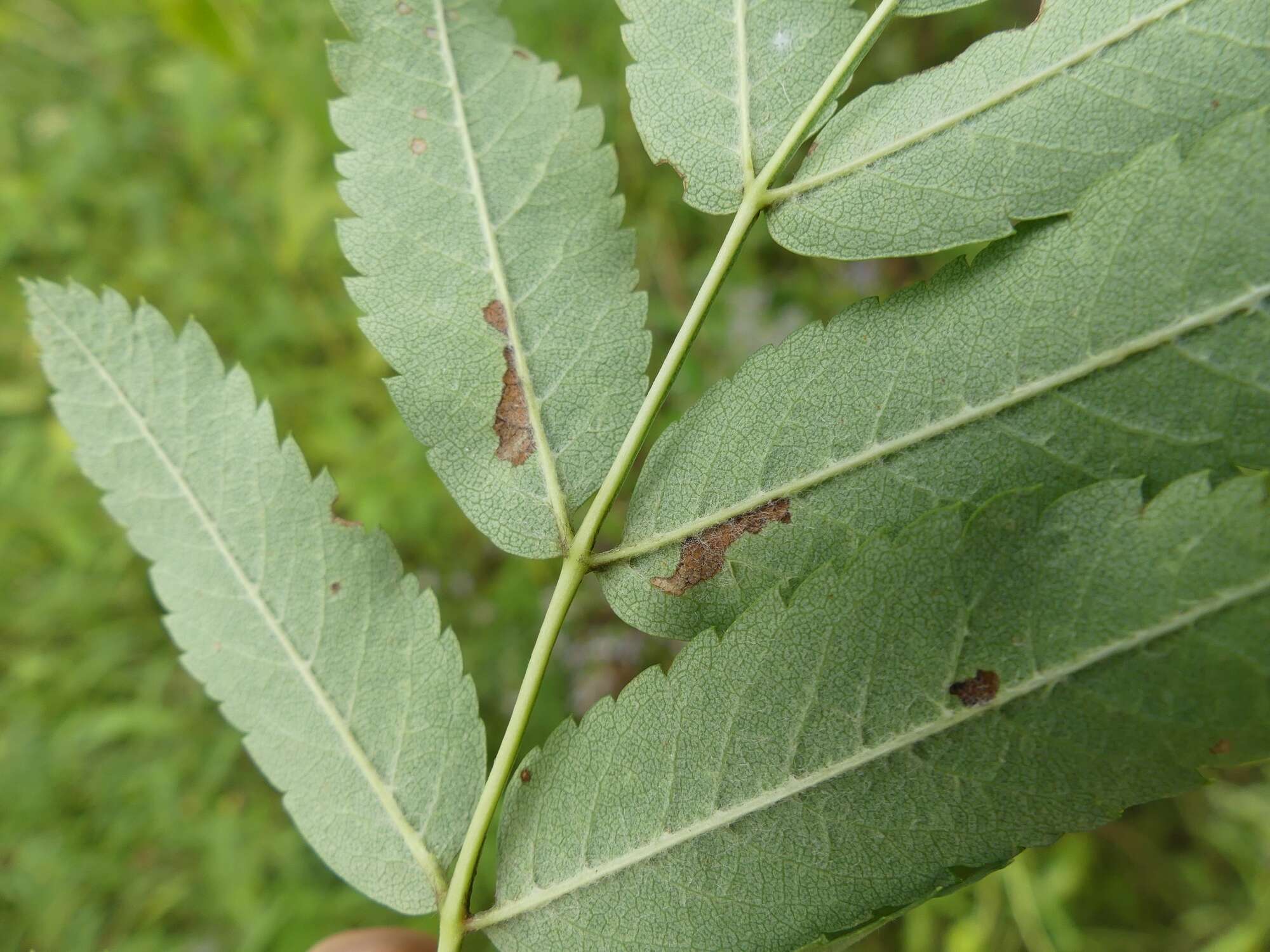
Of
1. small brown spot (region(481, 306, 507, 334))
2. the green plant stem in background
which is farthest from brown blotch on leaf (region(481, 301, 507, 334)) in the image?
the green plant stem in background

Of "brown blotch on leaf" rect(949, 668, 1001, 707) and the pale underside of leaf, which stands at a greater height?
the pale underside of leaf

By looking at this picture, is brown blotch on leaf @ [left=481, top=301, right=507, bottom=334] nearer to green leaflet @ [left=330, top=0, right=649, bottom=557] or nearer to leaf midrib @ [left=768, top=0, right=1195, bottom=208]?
green leaflet @ [left=330, top=0, right=649, bottom=557]

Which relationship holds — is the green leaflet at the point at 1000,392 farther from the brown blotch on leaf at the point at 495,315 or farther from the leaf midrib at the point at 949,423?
the brown blotch on leaf at the point at 495,315

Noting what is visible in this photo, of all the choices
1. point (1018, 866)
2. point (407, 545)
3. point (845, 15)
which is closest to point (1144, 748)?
point (845, 15)

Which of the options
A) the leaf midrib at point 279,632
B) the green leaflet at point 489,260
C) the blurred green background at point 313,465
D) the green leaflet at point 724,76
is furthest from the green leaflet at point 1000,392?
the blurred green background at point 313,465

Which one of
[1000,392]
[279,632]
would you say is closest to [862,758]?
[1000,392]

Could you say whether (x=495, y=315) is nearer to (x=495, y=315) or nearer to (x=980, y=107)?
(x=495, y=315)

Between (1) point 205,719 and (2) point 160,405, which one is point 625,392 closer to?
(2) point 160,405
